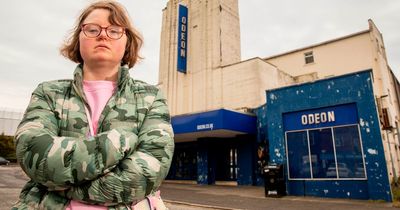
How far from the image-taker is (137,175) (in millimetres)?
1143

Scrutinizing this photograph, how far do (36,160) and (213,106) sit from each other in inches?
747

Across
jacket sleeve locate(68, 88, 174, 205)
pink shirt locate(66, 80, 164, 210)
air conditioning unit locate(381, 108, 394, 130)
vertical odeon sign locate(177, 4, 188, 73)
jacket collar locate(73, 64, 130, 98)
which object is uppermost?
vertical odeon sign locate(177, 4, 188, 73)

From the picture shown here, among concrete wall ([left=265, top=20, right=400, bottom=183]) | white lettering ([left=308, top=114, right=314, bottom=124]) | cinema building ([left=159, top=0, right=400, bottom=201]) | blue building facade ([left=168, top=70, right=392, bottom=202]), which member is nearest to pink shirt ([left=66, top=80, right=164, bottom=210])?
blue building facade ([left=168, top=70, right=392, bottom=202])

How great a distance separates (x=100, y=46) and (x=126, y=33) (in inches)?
9.1

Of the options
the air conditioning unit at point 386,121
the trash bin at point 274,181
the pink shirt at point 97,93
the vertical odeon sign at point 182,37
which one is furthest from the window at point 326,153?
the vertical odeon sign at point 182,37

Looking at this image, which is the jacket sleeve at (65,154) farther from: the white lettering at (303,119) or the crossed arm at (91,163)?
the white lettering at (303,119)

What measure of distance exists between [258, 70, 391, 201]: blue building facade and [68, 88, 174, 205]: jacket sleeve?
36.3 ft

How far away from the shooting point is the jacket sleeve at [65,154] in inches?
42.6

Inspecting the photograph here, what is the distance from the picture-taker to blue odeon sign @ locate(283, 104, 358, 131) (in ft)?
35.3

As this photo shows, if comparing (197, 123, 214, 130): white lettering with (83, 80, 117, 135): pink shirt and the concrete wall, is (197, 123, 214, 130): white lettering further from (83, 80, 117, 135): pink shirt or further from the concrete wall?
(83, 80, 117, 135): pink shirt

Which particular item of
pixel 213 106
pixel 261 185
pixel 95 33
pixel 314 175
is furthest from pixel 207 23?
pixel 95 33

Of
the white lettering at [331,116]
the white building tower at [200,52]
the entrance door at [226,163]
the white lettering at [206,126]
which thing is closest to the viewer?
the white lettering at [331,116]

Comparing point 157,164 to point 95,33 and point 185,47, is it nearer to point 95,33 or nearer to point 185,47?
point 95,33

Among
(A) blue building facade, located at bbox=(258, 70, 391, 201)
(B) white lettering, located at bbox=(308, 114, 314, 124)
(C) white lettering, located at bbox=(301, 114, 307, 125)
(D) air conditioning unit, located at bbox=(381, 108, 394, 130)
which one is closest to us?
(A) blue building facade, located at bbox=(258, 70, 391, 201)
